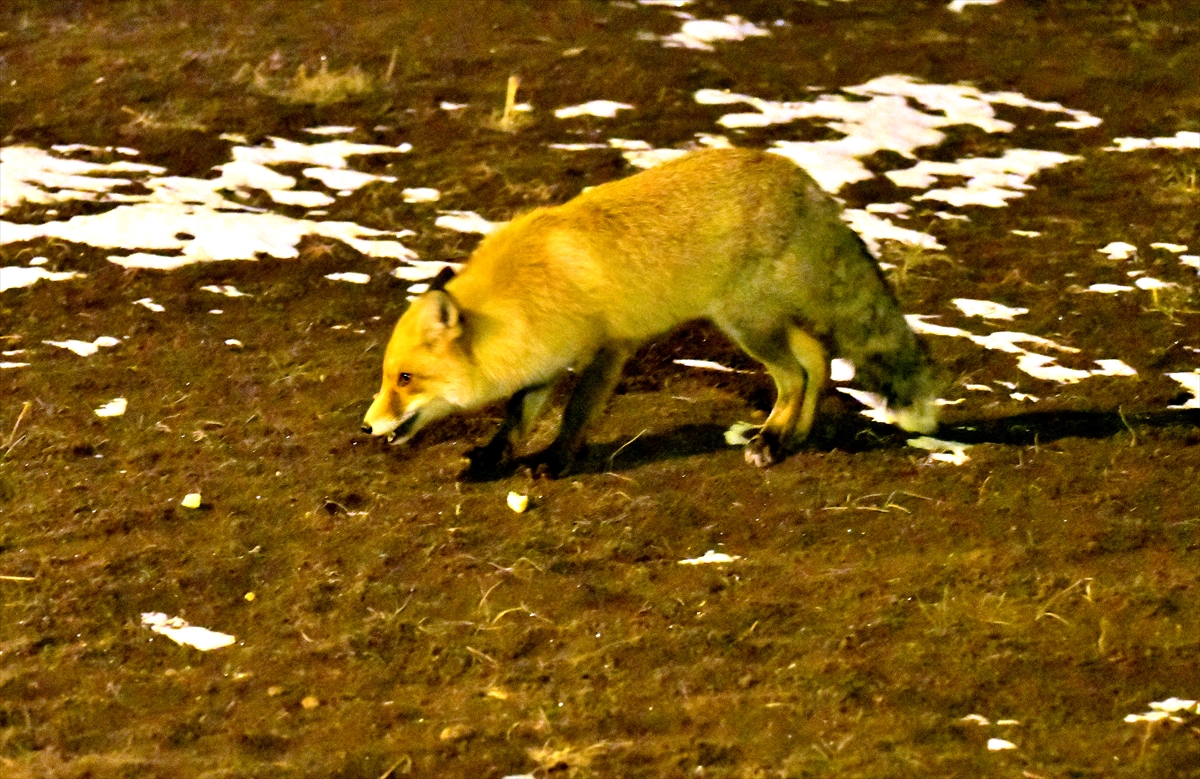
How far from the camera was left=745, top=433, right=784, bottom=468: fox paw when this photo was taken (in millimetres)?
5008

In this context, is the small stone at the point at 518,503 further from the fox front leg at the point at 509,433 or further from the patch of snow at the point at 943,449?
the patch of snow at the point at 943,449

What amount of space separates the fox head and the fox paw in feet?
3.82

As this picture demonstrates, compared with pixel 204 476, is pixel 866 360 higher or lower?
higher

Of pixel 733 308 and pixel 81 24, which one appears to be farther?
pixel 81 24

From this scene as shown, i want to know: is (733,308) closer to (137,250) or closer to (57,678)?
(57,678)

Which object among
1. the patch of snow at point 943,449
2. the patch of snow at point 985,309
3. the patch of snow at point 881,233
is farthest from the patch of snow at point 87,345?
the patch of snow at point 985,309

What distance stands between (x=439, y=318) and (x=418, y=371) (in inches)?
9.6

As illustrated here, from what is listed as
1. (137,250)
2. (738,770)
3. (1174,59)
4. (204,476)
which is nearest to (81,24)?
(137,250)

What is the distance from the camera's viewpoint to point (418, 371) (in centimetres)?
477

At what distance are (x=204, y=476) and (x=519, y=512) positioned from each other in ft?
4.20

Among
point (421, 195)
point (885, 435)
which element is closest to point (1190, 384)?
point (885, 435)

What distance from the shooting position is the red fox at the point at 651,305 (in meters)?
4.82

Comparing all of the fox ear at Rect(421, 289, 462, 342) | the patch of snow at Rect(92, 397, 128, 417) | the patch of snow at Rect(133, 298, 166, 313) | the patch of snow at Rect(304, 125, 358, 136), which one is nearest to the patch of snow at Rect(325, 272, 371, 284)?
the patch of snow at Rect(133, 298, 166, 313)

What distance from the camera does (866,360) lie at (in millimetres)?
5160
